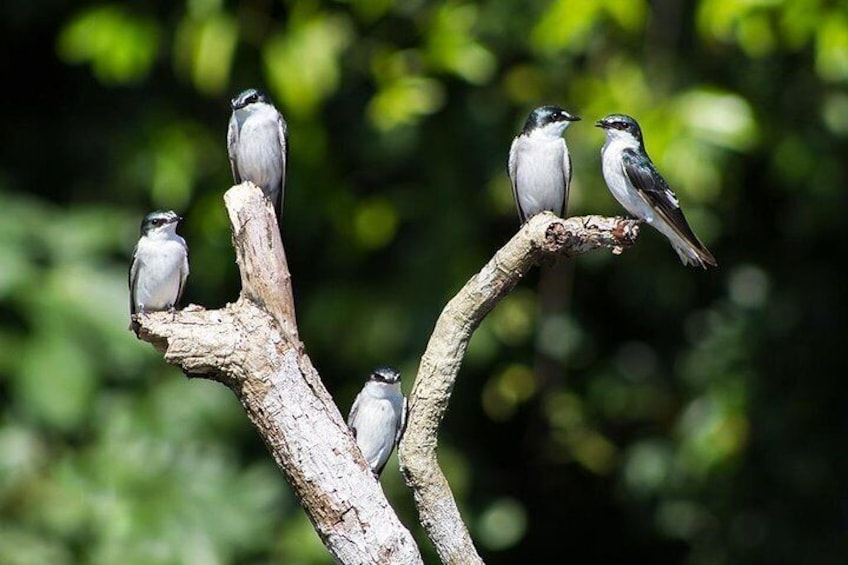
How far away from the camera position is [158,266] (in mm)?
5375

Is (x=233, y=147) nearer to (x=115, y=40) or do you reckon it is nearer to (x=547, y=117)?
(x=547, y=117)

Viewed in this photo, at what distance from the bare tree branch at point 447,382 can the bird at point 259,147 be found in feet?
4.51

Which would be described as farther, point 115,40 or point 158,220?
point 115,40

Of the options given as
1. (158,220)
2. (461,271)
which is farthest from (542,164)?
(461,271)

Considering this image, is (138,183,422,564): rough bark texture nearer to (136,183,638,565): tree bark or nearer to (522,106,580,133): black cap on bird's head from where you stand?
(136,183,638,565): tree bark

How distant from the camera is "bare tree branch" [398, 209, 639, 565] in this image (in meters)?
4.07

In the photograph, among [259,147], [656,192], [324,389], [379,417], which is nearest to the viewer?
[324,389]

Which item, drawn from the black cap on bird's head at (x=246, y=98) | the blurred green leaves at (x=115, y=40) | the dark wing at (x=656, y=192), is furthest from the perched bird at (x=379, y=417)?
the blurred green leaves at (x=115, y=40)

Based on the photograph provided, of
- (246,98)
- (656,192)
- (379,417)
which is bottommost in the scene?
(656,192)

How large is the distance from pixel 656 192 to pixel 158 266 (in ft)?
5.53

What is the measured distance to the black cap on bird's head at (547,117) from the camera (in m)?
5.28

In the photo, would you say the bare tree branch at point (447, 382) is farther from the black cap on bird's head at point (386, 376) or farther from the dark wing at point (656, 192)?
the black cap on bird's head at point (386, 376)

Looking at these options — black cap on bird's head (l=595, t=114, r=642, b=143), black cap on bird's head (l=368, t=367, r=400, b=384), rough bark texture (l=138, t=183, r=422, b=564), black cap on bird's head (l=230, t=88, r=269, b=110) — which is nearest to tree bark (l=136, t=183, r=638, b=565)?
rough bark texture (l=138, t=183, r=422, b=564)

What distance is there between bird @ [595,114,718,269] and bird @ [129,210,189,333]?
145cm
